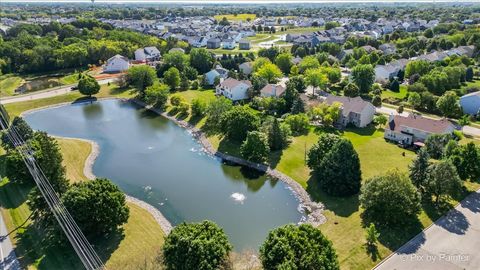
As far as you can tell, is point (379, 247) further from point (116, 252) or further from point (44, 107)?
point (44, 107)

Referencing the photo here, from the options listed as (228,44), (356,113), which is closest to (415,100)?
(356,113)

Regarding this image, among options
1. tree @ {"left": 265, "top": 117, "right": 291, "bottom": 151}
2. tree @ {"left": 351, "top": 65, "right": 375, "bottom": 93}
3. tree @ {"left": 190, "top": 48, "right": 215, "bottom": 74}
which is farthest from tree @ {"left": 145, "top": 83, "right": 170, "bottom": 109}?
tree @ {"left": 351, "top": 65, "right": 375, "bottom": 93}

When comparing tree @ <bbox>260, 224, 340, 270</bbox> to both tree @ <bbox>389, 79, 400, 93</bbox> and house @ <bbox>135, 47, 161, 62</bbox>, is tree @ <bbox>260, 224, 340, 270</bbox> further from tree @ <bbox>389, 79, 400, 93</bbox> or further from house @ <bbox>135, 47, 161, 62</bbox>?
house @ <bbox>135, 47, 161, 62</bbox>

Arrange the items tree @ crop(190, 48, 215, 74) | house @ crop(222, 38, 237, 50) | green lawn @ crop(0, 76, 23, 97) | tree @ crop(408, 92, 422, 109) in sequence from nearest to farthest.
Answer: tree @ crop(408, 92, 422, 109) < green lawn @ crop(0, 76, 23, 97) < tree @ crop(190, 48, 215, 74) < house @ crop(222, 38, 237, 50)

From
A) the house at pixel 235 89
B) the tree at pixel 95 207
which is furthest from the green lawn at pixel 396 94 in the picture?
the tree at pixel 95 207

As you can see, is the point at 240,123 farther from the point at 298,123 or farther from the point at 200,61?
the point at 200,61

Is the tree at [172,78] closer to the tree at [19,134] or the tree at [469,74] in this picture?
the tree at [19,134]

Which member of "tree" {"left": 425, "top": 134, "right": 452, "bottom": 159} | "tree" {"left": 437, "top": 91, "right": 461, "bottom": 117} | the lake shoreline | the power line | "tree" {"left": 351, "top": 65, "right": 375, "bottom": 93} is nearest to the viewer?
the power line
